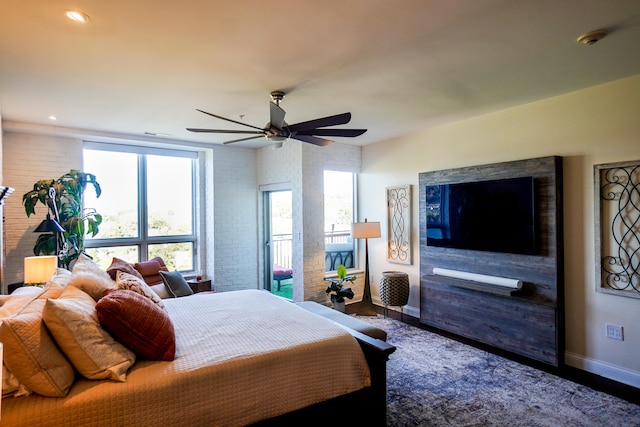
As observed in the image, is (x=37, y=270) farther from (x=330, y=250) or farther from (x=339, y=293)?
(x=330, y=250)

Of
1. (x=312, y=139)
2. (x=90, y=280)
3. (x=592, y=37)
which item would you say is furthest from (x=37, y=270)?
(x=592, y=37)

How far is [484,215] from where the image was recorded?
392cm

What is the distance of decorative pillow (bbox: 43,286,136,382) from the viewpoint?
163cm

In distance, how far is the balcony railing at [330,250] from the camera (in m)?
5.66

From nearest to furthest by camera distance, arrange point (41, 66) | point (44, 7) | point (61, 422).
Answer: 1. point (61, 422)
2. point (44, 7)
3. point (41, 66)

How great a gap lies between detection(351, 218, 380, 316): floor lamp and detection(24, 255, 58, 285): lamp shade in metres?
3.50

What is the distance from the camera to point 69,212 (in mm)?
4129

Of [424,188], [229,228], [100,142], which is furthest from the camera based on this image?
[229,228]

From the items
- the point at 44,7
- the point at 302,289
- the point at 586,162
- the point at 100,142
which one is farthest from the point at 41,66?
the point at 586,162

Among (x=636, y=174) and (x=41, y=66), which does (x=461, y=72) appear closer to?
(x=636, y=174)

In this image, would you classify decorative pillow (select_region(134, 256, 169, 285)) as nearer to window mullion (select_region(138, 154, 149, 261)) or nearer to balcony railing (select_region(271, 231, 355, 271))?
window mullion (select_region(138, 154, 149, 261))

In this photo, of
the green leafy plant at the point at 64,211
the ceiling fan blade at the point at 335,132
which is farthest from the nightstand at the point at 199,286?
the ceiling fan blade at the point at 335,132

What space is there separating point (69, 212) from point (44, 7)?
9.41 ft

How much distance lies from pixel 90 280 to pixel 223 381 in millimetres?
1212
